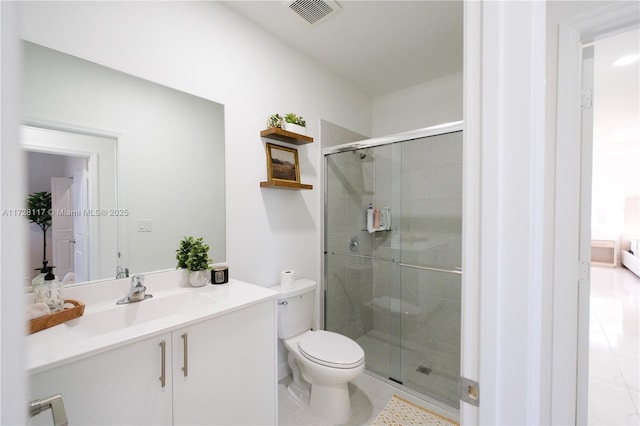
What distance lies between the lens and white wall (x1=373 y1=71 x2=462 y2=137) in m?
2.57

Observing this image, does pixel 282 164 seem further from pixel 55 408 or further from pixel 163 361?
pixel 55 408

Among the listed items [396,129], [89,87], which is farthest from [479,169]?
[396,129]

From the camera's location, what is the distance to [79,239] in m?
1.22

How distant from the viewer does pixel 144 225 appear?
56.6 inches

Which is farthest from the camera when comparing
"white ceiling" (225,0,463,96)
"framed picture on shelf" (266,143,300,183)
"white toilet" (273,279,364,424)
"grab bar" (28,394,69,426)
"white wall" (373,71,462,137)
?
"white wall" (373,71,462,137)

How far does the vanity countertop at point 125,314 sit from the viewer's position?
0.88 meters

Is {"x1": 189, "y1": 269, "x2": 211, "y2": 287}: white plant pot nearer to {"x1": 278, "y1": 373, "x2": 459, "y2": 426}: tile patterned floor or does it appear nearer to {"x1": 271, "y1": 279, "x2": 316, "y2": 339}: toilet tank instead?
{"x1": 271, "y1": 279, "x2": 316, "y2": 339}: toilet tank

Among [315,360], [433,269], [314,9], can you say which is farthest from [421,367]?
[314,9]

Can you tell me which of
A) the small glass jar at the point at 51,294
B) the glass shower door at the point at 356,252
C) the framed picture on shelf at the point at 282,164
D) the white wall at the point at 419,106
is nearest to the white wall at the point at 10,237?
the small glass jar at the point at 51,294

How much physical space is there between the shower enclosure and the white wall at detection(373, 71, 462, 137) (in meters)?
0.75

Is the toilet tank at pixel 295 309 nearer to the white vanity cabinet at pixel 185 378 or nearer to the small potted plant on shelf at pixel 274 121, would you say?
the white vanity cabinet at pixel 185 378

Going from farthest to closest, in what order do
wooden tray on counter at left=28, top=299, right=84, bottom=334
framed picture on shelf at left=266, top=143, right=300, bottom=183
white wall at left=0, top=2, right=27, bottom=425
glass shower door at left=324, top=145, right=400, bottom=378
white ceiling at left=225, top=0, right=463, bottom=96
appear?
1. glass shower door at left=324, top=145, right=400, bottom=378
2. framed picture on shelf at left=266, top=143, right=300, bottom=183
3. white ceiling at left=225, top=0, right=463, bottom=96
4. wooden tray on counter at left=28, top=299, right=84, bottom=334
5. white wall at left=0, top=2, right=27, bottom=425

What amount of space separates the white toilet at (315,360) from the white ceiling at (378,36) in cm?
185

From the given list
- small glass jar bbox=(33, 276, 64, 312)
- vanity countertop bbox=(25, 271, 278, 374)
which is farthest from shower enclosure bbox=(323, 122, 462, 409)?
small glass jar bbox=(33, 276, 64, 312)
